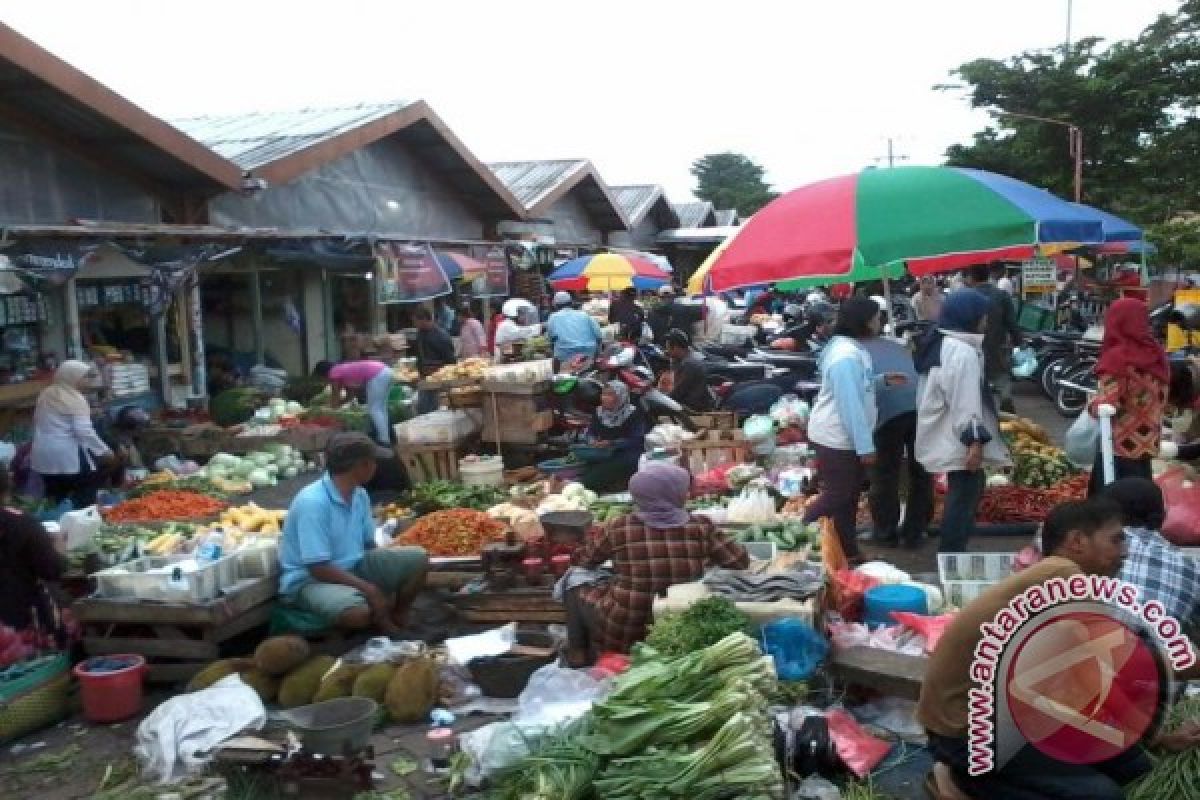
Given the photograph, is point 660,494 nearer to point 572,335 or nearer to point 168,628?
point 168,628

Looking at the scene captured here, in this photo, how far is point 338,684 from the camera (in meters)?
5.12

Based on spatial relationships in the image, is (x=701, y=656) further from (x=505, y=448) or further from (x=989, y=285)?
(x=989, y=285)

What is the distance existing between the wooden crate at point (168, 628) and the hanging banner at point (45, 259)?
14.1ft

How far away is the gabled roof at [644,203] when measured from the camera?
95.6 feet

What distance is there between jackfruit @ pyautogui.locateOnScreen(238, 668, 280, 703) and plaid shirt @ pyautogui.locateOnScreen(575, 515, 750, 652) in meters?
1.66

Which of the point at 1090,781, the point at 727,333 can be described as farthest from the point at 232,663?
the point at 727,333

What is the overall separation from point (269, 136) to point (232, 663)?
11.2 meters

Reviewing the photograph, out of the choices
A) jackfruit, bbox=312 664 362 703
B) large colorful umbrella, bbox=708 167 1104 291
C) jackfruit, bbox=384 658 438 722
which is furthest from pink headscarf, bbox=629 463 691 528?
jackfruit, bbox=312 664 362 703

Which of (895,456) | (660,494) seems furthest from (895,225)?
(660,494)

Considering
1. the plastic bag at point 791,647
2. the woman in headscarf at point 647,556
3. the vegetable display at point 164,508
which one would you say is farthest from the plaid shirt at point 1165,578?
the vegetable display at point 164,508

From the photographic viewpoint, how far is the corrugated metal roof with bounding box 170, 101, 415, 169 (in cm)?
1371

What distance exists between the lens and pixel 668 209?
31922mm

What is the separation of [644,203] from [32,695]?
1009 inches

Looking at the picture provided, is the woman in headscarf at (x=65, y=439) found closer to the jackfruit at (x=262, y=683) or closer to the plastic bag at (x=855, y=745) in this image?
the jackfruit at (x=262, y=683)
